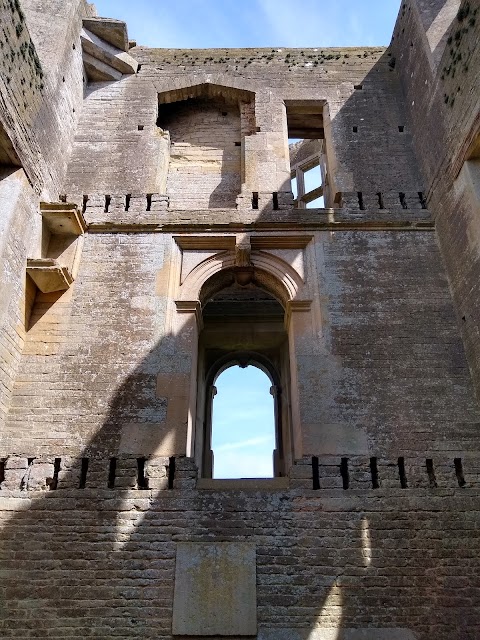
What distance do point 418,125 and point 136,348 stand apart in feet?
19.6

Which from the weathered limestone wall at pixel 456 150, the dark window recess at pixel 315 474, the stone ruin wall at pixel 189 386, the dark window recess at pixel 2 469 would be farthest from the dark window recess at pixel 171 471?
the weathered limestone wall at pixel 456 150

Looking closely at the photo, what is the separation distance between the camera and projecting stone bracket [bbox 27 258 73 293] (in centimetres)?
715

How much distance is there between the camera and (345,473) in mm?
6168

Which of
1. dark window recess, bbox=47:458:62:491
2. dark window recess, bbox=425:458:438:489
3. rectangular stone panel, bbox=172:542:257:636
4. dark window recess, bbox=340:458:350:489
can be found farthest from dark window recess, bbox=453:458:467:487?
dark window recess, bbox=47:458:62:491

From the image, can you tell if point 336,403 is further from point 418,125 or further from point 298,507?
point 418,125

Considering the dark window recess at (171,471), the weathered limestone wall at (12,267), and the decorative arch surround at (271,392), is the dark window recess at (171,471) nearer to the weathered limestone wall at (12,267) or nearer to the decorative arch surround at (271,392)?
the weathered limestone wall at (12,267)

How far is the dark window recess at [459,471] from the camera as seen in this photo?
19.9ft

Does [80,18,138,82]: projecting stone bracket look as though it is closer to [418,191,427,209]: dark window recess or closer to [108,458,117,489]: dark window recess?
[418,191,427,209]: dark window recess

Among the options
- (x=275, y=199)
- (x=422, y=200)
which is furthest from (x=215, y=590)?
(x=422, y=200)

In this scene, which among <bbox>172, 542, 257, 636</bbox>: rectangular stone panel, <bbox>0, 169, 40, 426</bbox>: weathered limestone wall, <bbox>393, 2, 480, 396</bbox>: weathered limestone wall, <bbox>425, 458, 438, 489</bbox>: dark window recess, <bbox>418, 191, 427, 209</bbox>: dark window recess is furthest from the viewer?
<bbox>418, 191, 427, 209</bbox>: dark window recess

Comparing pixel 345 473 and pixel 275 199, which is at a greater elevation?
pixel 275 199

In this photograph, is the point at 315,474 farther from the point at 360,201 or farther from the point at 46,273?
the point at 360,201

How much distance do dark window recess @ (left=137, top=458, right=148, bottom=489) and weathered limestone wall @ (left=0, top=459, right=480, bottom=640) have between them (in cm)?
10

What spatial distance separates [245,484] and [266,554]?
917 mm
